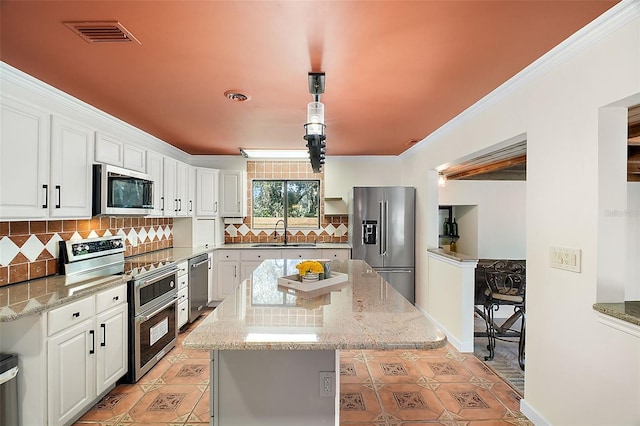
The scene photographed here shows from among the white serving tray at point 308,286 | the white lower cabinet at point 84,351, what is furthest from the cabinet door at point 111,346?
the white serving tray at point 308,286

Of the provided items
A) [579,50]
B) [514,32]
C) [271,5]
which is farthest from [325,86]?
[579,50]

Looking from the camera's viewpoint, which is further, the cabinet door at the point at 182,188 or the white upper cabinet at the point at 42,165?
the cabinet door at the point at 182,188

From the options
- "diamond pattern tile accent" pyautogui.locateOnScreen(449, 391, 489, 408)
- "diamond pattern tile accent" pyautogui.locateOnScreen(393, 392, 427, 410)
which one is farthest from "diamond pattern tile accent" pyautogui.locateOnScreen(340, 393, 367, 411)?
"diamond pattern tile accent" pyautogui.locateOnScreen(449, 391, 489, 408)

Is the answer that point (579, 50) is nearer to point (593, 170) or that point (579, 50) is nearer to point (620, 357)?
point (593, 170)

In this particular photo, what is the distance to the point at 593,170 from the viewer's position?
1730mm

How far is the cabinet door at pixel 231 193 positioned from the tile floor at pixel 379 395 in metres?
2.39

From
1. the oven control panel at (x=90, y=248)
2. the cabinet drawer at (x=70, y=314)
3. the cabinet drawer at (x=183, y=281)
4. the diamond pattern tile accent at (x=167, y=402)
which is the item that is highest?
the oven control panel at (x=90, y=248)

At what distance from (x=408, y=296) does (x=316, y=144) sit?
3420mm

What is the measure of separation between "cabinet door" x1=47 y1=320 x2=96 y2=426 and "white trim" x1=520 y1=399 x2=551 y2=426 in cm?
300

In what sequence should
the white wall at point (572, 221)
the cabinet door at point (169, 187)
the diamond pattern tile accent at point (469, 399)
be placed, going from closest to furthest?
the white wall at point (572, 221) → the diamond pattern tile accent at point (469, 399) → the cabinet door at point (169, 187)

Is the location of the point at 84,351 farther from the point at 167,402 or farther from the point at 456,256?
the point at 456,256

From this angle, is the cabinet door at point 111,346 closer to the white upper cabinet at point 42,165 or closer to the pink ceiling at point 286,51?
the white upper cabinet at point 42,165

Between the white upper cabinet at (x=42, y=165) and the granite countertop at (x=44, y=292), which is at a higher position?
the white upper cabinet at (x=42, y=165)

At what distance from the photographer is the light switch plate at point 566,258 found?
1.82 metres
